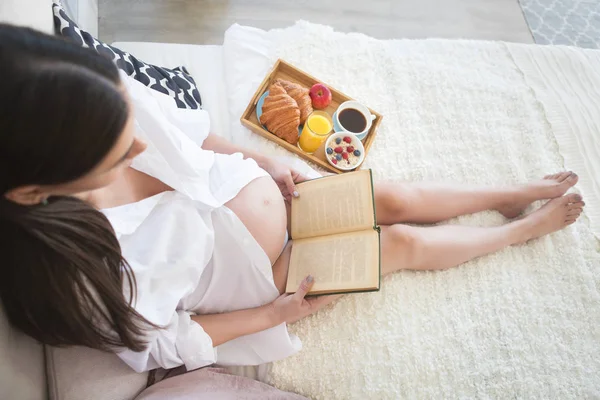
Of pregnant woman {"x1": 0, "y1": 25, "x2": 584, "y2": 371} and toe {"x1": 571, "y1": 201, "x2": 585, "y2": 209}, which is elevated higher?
pregnant woman {"x1": 0, "y1": 25, "x2": 584, "y2": 371}

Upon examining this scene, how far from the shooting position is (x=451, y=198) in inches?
46.1

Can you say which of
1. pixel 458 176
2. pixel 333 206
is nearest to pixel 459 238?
pixel 458 176

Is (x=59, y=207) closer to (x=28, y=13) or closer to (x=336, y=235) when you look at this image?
(x=28, y=13)

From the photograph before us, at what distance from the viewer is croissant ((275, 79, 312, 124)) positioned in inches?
49.4

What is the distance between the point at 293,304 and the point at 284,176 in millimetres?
326

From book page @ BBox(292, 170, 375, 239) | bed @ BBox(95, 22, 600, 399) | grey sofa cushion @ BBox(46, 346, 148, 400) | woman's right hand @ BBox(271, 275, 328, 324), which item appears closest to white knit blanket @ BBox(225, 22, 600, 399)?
bed @ BBox(95, 22, 600, 399)

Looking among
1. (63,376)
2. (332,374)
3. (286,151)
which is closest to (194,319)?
(63,376)

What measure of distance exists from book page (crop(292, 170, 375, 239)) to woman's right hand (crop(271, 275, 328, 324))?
15 cm

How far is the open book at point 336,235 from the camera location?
89 centimetres

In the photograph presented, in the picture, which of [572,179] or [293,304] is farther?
[572,179]

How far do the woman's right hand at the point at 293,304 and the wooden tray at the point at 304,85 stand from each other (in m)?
0.42

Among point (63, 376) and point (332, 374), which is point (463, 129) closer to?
point (332, 374)

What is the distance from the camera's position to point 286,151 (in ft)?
4.13

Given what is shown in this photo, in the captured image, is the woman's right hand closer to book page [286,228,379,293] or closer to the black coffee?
book page [286,228,379,293]
